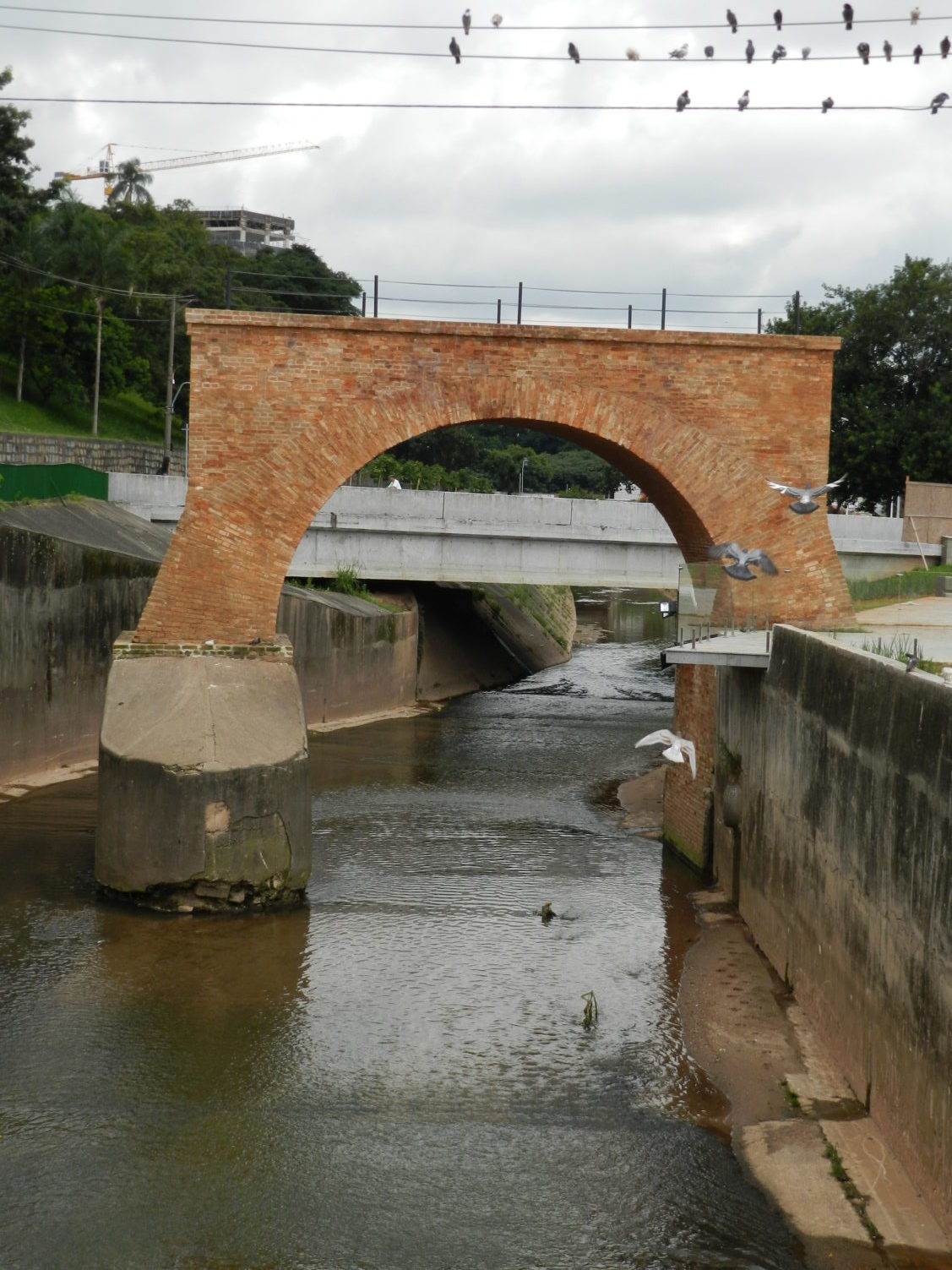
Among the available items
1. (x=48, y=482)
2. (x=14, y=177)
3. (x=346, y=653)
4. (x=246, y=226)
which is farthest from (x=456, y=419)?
(x=246, y=226)

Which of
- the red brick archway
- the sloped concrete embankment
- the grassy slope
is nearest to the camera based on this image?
the red brick archway

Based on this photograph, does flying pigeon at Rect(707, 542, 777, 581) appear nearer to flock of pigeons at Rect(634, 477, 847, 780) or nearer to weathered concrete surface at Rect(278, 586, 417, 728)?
flock of pigeons at Rect(634, 477, 847, 780)

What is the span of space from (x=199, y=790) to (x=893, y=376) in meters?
30.7

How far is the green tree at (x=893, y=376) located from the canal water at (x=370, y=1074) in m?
23.6

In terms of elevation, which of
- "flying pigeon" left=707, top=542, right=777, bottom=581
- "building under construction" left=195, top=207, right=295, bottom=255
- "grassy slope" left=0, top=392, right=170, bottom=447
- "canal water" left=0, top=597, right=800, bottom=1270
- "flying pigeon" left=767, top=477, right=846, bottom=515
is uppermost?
"building under construction" left=195, top=207, right=295, bottom=255

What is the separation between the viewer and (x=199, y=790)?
13930 mm

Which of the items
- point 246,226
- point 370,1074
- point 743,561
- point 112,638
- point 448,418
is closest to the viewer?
point 370,1074

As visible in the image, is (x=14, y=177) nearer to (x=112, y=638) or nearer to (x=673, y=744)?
(x=112, y=638)

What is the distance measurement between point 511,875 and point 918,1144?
27.0ft

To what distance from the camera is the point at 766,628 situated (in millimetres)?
15719

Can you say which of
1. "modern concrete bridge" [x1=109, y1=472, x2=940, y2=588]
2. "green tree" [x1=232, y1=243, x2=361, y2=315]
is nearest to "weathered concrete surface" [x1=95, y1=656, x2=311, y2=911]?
"modern concrete bridge" [x1=109, y1=472, x2=940, y2=588]

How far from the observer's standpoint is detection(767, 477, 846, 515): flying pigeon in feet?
49.1

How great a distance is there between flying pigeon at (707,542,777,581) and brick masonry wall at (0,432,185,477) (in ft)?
60.8

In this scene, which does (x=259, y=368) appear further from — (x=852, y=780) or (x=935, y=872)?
(x=935, y=872)
